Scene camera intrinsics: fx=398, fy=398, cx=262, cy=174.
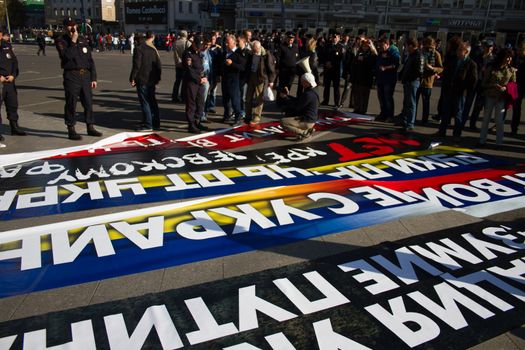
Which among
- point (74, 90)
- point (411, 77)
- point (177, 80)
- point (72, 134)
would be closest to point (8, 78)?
point (74, 90)

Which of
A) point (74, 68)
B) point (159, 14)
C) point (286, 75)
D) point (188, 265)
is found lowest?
point (188, 265)

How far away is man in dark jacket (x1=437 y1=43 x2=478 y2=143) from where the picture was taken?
7504 millimetres

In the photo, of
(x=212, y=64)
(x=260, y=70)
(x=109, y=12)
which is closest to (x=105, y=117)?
(x=212, y=64)

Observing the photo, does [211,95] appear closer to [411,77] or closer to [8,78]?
[8,78]

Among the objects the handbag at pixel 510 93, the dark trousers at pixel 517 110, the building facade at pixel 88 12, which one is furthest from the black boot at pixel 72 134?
the building facade at pixel 88 12

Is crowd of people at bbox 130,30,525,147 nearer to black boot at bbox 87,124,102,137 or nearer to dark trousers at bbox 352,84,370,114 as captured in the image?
dark trousers at bbox 352,84,370,114

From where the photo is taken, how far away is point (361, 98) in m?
10.3

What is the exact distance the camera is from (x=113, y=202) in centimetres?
482

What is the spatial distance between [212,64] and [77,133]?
11.3 feet

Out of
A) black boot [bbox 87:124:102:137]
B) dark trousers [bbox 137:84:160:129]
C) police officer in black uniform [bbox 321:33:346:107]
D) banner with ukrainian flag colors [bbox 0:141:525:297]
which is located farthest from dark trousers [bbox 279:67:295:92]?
black boot [bbox 87:124:102:137]

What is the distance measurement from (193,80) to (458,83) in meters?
5.08

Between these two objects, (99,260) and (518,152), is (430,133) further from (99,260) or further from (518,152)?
(99,260)

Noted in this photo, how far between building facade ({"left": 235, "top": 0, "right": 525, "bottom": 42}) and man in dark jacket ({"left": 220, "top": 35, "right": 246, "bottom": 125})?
137 feet

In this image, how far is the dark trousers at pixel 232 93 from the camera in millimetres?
8711
